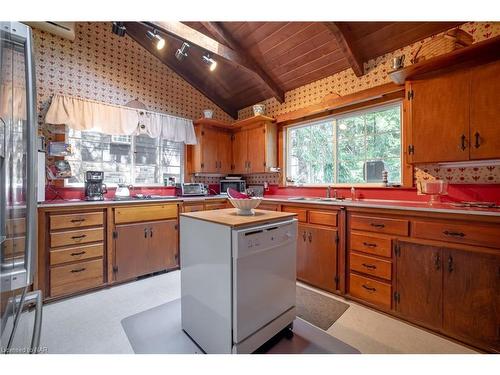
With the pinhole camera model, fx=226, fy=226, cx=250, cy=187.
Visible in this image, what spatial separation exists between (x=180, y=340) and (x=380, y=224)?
1937mm

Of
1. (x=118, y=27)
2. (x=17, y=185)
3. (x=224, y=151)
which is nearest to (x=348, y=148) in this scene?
(x=224, y=151)

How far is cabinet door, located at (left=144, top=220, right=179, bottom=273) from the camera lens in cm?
293

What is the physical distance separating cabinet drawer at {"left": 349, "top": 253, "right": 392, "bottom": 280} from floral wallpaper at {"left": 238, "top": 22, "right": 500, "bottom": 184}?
107 centimetres

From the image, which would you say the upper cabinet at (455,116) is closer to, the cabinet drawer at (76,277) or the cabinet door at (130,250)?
the cabinet door at (130,250)

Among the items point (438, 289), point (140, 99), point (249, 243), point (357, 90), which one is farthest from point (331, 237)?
point (140, 99)

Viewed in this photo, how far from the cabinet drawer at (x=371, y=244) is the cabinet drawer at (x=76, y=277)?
2764 mm

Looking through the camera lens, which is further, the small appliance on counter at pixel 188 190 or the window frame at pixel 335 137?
the small appliance on counter at pixel 188 190

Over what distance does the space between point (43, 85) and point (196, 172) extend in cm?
223

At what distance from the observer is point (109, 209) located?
8.56ft

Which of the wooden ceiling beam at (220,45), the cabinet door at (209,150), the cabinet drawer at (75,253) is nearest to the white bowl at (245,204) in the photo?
the cabinet drawer at (75,253)

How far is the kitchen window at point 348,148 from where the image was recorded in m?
2.73

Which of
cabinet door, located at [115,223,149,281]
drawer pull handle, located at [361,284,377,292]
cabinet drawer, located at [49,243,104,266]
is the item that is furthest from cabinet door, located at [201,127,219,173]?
drawer pull handle, located at [361,284,377,292]

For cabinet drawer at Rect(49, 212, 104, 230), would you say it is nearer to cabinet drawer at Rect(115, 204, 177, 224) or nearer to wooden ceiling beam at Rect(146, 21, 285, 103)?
cabinet drawer at Rect(115, 204, 177, 224)

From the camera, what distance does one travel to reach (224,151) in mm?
4285
